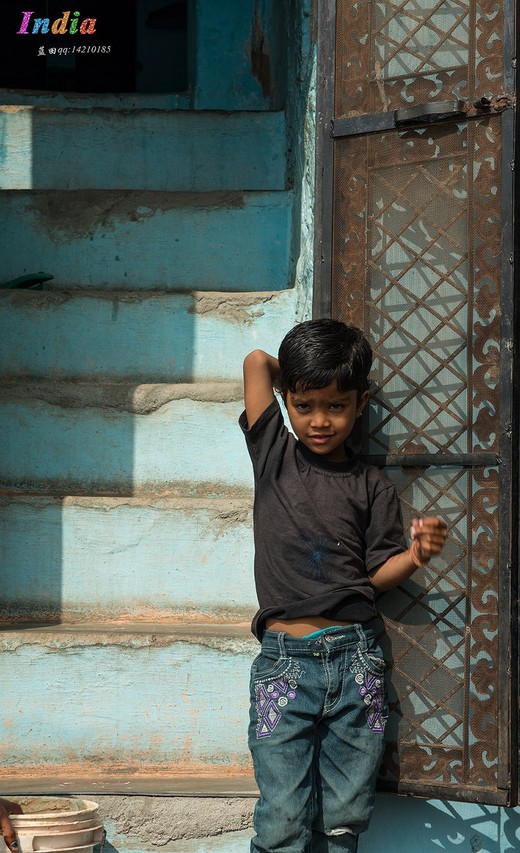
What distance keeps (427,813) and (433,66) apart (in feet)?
6.91

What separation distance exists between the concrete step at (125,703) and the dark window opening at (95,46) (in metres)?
3.54

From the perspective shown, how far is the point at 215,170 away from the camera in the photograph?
18.7 ft

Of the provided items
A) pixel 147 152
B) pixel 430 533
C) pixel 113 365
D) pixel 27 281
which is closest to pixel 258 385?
pixel 430 533

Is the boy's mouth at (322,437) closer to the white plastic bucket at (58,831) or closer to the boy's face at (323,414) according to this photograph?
the boy's face at (323,414)

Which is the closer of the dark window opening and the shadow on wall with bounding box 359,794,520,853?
the shadow on wall with bounding box 359,794,520,853

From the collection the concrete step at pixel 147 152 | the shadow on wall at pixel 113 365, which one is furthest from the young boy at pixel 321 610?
the concrete step at pixel 147 152

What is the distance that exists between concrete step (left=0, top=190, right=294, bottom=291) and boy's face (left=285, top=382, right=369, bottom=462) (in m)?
1.80

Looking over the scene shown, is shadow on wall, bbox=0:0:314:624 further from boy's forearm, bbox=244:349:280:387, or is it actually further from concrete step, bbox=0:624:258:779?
boy's forearm, bbox=244:349:280:387

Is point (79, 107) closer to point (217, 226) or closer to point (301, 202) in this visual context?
point (217, 226)

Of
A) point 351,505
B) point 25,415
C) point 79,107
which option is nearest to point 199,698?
point 351,505

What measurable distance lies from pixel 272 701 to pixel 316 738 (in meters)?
0.17

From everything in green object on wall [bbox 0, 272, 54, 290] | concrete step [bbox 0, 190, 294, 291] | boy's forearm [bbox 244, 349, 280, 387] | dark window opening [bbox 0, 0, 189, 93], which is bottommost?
boy's forearm [bbox 244, 349, 280, 387]

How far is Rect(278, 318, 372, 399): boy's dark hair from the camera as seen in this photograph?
10.6 feet

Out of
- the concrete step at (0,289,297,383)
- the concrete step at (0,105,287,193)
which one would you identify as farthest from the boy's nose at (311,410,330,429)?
the concrete step at (0,105,287,193)
